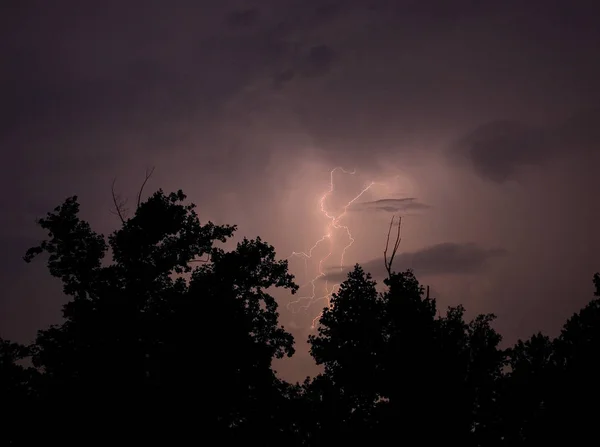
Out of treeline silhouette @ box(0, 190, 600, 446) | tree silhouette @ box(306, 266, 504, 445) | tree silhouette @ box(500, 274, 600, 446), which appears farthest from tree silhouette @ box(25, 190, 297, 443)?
tree silhouette @ box(500, 274, 600, 446)

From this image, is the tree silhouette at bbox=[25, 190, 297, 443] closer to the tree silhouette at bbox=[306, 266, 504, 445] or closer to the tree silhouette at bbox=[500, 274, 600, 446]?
the tree silhouette at bbox=[306, 266, 504, 445]

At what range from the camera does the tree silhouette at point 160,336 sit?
19312 millimetres

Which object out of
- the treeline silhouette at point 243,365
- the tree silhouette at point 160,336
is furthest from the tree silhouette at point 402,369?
the tree silhouette at point 160,336

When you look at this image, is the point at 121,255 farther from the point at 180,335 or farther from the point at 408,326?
the point at 408,326

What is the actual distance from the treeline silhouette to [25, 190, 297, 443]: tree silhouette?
0.06 m

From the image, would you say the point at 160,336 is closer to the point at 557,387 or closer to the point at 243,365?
the point at 243,365

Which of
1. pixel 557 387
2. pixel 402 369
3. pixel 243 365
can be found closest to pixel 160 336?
pixel 243 365

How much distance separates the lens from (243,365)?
70.4ft

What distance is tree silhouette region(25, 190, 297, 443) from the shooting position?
760 inches

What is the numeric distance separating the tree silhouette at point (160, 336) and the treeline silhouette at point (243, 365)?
6 centimetres

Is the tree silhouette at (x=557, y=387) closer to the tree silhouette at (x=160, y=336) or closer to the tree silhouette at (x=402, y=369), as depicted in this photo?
the tree silhouette at (x=402, y=369)

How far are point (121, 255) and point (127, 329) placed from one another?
180 inches

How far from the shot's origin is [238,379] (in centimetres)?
2117

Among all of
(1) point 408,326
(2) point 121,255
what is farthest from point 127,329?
(1) point 408,326
